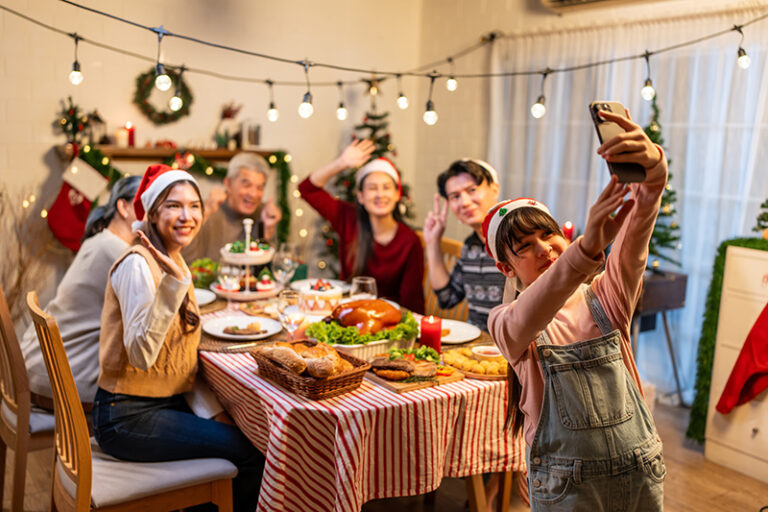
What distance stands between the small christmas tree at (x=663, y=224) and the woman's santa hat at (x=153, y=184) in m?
2.57

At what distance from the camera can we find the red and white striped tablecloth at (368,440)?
1.93m

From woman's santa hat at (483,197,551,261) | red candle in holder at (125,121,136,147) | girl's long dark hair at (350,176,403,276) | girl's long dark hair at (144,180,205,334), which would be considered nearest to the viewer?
woman's santa hat at (483,197,551,261)

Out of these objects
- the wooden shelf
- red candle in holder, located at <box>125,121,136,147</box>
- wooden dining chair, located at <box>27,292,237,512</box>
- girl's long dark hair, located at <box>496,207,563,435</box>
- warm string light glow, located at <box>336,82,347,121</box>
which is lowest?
wooden dining chair, located at <box>27,292,237,512</box>

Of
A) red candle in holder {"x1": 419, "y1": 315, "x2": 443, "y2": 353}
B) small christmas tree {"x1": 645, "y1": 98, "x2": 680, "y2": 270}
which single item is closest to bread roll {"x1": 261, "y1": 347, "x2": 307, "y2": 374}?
red candle in holder {"x1": 419, "y1": 315, "x2": 443, "y2": 353}

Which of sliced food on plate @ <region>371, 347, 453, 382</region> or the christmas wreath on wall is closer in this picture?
sliced food on plate @ <region>371, 347, 453, 382</region>

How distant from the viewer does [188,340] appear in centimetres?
235

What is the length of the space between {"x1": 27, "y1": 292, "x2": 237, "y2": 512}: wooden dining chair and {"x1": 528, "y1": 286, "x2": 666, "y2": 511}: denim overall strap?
111 centimetres

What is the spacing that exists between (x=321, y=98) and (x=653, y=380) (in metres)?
3.06

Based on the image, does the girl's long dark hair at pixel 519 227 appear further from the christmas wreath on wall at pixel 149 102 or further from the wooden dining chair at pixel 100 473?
the christmas wreath on wall at pixel 149 102

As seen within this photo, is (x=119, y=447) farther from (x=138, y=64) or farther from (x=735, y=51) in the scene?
(x=735, y=51)

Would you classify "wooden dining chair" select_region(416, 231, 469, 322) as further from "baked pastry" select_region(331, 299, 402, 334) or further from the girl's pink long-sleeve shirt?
the girl's pink long-sleeve shirt

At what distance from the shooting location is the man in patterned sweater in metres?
2.95

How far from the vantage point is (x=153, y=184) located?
7.79 feet

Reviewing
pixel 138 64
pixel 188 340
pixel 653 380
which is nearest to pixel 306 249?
pixel 138 64
